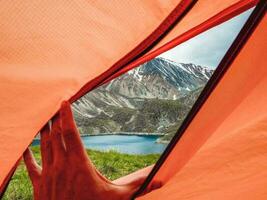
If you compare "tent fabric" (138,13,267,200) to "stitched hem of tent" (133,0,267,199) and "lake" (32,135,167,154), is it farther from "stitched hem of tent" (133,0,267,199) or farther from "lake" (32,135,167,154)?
"lake" (32,135,167,154)

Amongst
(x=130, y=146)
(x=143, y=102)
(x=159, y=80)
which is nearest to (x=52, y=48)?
(x=130, y=146)

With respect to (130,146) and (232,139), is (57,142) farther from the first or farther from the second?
(130,146)

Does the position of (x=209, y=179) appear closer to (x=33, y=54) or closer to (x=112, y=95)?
(x=33, y=54)

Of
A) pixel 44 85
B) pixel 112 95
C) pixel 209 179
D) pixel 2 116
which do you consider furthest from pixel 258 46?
pixel 112 95

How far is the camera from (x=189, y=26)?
1.29m

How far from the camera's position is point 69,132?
3.64 ft

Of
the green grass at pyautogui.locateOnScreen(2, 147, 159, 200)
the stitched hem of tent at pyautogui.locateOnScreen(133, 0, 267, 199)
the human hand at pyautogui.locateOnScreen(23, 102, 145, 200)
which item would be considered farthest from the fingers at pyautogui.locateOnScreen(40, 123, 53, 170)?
the green grass at pyautogui.locateOnScreen(2, 147, 159, 200)

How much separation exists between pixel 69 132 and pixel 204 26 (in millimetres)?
608

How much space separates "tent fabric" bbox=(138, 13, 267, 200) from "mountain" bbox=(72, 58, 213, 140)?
61.9m

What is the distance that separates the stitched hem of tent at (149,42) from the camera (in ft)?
3.82

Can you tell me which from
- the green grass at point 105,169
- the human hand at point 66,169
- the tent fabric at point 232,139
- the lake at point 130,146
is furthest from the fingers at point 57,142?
the green grass at point 105,169

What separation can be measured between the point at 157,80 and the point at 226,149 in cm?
11502

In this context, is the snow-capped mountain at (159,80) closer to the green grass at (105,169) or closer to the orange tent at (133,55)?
the green grass at (105,169)

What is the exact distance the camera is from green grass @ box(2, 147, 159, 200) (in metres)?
3.71
